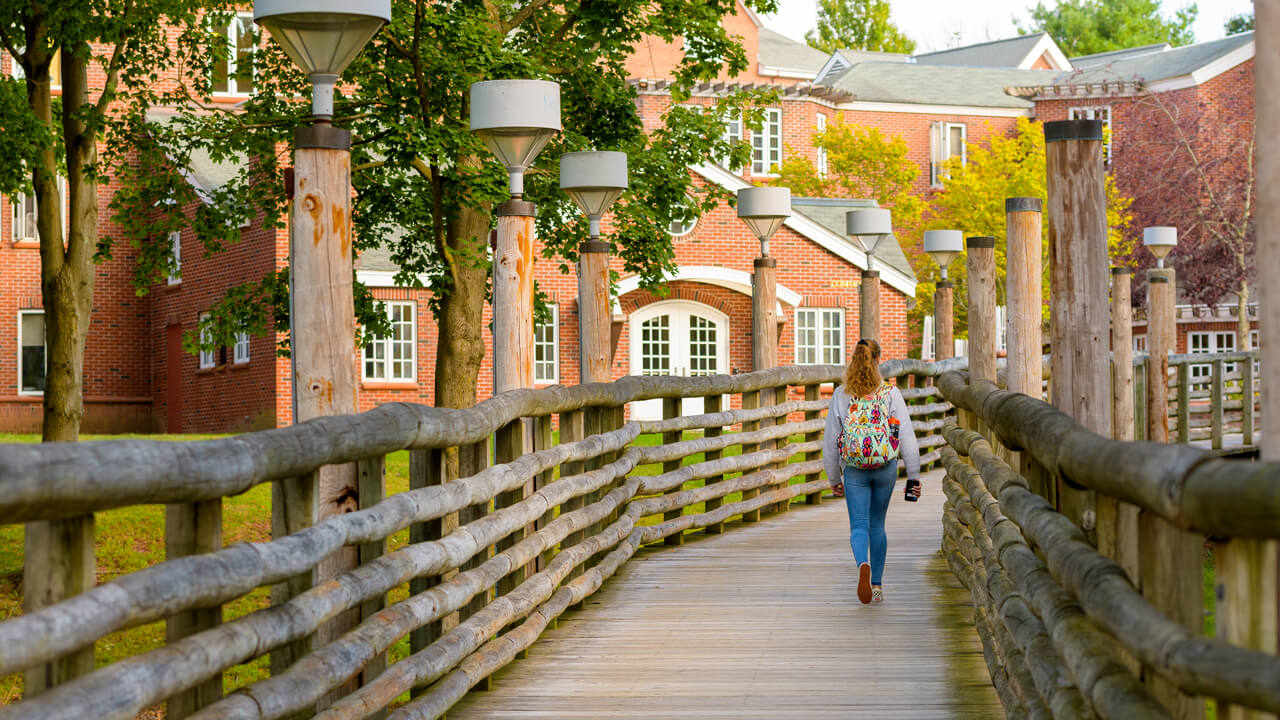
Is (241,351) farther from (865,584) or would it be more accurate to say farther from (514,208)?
(865,584)

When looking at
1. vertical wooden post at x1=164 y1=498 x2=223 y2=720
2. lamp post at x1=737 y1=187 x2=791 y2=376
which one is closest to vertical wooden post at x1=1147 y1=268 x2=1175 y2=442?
lamp post at x1=737 y1=187 x2=791 y2=376

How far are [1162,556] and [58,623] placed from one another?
7.97ft

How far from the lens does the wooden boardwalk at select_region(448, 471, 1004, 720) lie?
704 centimetres

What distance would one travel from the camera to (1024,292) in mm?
11211

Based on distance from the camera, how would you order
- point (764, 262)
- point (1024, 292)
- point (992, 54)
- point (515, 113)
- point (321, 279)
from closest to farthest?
point (321, 279)
point (515, 113)
point (1024, 292)
point (764, 262)
point (992, 54)

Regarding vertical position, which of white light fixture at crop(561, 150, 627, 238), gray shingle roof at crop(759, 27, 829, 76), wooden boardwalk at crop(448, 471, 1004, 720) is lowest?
wooden boardwalk at crop(448, 471, 1004, 720)

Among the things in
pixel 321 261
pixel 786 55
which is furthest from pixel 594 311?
pixel 786 55

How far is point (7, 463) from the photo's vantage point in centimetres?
325

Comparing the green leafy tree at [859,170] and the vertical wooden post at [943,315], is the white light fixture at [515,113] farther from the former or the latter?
the green leafy tree at [859,170]

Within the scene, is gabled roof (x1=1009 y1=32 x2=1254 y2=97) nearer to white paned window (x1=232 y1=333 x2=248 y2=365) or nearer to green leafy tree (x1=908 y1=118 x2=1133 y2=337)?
green leafy tree (x1=908 y1=118 x2=1133 y2=337)

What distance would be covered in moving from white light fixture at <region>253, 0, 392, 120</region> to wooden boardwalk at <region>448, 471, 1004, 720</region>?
269cm

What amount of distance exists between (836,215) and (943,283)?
1441cm

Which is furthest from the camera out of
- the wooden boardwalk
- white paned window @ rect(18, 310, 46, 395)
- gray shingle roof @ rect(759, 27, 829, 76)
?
gray shingle roof @ rect(759, 27, 829, 76)

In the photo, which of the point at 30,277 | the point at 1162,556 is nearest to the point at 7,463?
the point at 1162,556
